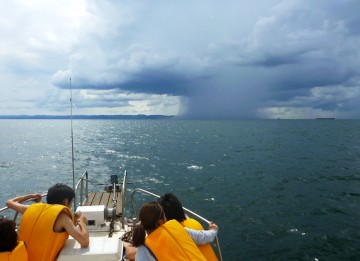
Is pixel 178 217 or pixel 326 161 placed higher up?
pixel 178 217

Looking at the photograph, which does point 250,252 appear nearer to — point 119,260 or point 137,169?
point 119,260

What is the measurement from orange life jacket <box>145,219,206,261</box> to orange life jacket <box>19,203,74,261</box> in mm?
1430

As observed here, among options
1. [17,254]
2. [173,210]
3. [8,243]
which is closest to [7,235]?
[8,243]

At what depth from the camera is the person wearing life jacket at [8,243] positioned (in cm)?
373

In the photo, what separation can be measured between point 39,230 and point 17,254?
1.44 ft

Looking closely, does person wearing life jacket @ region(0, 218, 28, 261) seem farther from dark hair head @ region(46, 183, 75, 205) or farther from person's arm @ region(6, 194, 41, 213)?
person's arm @ region(6, 194, 41, 213)

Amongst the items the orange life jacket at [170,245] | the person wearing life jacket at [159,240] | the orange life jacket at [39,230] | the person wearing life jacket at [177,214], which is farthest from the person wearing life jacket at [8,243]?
the person wearing life jacket at [177,214]

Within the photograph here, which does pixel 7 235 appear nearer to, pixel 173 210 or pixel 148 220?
pixel 148 220

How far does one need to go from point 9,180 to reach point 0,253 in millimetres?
30772

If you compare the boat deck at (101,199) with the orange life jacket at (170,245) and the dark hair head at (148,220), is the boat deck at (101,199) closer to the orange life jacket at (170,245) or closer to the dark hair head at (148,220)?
the dark hair head at (148,220)

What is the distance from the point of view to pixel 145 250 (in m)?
3.88

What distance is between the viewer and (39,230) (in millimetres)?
4234

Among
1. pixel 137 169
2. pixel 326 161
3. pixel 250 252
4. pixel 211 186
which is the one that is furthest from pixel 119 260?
pixel 326 161

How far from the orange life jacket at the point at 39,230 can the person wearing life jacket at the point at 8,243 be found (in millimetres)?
365
